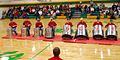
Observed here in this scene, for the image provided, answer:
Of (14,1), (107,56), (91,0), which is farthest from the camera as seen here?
(14,1)

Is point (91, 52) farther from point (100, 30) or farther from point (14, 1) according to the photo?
point (14, 1)

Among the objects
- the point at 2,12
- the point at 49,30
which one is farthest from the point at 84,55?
the point at 2,12

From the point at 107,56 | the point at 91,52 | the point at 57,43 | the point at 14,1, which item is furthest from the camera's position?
the point at 14,1

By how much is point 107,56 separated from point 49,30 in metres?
4.90

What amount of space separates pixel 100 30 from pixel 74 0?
14.6m

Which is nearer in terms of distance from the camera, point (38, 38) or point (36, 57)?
point (36, 57)

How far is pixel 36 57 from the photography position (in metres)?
11.0

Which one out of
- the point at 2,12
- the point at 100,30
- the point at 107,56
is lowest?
the point at 107,56

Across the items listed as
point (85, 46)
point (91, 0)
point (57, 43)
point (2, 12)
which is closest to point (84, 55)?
point (85, 46)

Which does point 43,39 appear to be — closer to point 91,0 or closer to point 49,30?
point 49,30

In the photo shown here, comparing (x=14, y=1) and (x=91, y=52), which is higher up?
(x=14, y=1)

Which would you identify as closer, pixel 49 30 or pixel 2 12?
pixel 49 30

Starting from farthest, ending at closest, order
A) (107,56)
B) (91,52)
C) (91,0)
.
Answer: (91,0) → (91,52) → (107,56)

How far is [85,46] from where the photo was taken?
42.5ft
